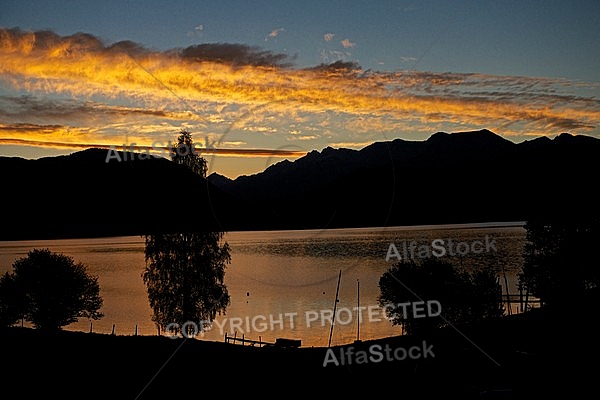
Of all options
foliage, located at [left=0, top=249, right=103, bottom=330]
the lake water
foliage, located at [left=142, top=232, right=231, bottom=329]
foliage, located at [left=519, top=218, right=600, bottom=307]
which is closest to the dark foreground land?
foliage, located at [left=142, top=232, right=231, bottom=329]

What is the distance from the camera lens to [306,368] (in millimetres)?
32500

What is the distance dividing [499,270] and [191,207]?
289ft

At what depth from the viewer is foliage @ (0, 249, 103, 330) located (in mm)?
80000

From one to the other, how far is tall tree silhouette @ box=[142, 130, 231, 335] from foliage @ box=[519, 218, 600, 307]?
36860 millimetres

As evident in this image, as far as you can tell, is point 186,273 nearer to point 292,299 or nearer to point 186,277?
point 186,277

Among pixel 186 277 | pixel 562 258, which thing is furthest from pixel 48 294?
pixel 562 258

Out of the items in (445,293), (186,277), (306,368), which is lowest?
(445,293)

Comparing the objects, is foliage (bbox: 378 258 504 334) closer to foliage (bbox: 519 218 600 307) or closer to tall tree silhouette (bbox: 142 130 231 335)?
foliage (bbox: 519 218 600 307)

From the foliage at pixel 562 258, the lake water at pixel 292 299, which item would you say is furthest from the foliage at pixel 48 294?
the foliage at pixel 562 258

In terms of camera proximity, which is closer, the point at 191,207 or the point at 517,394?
the point at 517,394

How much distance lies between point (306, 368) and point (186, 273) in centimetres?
2318

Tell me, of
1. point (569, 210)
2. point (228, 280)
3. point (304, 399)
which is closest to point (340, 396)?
point (304, 399)

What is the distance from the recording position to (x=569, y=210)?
74.3 meters

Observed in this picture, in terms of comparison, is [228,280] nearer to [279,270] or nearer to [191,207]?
[279,270]
